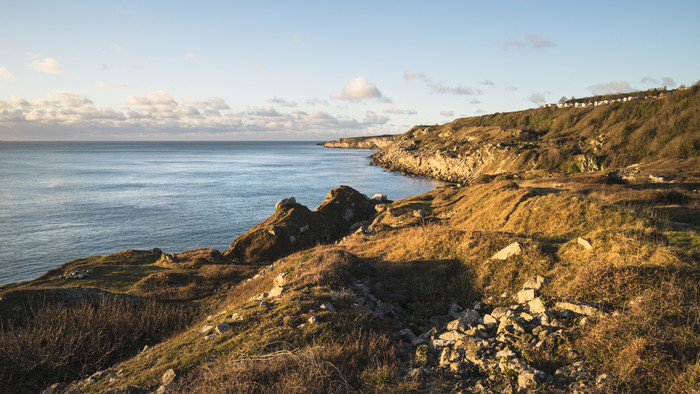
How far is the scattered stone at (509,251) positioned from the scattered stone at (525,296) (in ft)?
8.85

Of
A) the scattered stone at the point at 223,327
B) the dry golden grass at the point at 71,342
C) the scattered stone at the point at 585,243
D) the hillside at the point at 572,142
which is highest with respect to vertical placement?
the hillside at the point at 572,142

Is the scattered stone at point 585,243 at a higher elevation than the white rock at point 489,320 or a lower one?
higher

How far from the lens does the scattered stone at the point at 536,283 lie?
10.4m

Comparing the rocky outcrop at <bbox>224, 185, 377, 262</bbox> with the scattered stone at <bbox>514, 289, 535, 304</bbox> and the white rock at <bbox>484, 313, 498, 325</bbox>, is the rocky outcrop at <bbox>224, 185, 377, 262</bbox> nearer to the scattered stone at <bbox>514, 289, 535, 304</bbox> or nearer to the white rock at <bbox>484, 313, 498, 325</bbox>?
the scattered stone at <bbox>514, 289, 535, 304</bbox>

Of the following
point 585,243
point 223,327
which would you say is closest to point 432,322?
point 585,243

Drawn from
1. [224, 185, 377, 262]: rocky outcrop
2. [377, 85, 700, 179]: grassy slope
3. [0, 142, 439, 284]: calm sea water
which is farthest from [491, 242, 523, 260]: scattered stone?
[377, 85, 700, 179]: grassy slope

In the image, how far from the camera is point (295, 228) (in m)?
41.5

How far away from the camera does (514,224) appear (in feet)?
70.4

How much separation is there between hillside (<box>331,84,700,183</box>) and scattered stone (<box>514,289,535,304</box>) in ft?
175

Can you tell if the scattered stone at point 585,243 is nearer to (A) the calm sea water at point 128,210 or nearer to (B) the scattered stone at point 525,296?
(B) the scattered stone at point 525,296

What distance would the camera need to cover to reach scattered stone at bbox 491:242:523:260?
43.0ft

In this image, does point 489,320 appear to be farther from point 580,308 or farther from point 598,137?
point 598,137

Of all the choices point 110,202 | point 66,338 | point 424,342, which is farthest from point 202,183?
point 424,342

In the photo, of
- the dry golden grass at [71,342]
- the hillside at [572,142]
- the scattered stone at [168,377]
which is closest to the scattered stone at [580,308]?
the scattered stone at [168,377]
